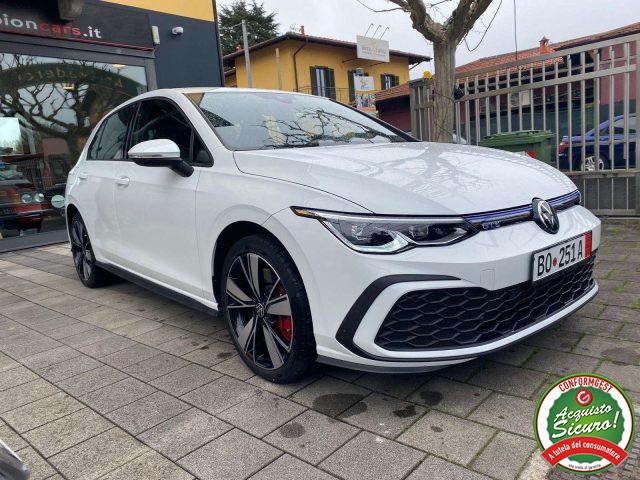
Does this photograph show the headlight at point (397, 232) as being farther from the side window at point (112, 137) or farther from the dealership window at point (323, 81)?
the dealership window at point (323, 81)

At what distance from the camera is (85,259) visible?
4.73 meters

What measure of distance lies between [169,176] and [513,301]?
2031mm

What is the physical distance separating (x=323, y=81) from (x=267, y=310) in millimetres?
27159

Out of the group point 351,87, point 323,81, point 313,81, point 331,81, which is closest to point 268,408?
point 313,81

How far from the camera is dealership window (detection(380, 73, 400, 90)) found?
3131 centimetres

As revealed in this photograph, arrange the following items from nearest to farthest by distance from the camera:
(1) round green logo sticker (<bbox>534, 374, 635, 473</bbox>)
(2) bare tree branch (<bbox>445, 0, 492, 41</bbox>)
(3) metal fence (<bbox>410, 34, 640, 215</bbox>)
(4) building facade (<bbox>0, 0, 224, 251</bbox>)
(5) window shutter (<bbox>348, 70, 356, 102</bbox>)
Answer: (1) round green logo sticker (<bbox>534, 374, 635, 473</bbox>) → (3) metal fence (<bbox>410, 34, 640, 215</bbox>) → (2) bare tree branch (<bbox>445, 0, 492, 41</bbox>) → (4) building facade (<bbox>0, 0, 224, 251</bbox>) → (5) window shutter (<bbox>348, 70, 356, 102</bbox>)

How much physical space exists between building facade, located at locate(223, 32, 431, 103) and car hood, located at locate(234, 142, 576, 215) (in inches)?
938

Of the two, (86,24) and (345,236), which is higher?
(86,24)

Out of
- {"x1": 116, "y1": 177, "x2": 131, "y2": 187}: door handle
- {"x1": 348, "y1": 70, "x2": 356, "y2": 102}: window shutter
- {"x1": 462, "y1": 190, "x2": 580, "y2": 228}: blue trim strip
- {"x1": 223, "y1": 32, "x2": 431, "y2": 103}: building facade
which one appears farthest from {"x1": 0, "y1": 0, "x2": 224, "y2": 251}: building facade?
{"x1": 348, "y1": 70, "x2": 356, "y2": 102}: window shutter

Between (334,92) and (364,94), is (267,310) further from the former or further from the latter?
(334,92)

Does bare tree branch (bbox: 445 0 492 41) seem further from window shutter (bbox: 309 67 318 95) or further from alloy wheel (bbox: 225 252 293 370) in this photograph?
window shutter (bbox: 309 67 318 95)

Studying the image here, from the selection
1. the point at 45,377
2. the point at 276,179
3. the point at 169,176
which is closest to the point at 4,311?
the point at 45,377

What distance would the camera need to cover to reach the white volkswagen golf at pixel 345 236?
202 cm

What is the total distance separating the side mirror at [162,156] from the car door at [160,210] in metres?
0.07
